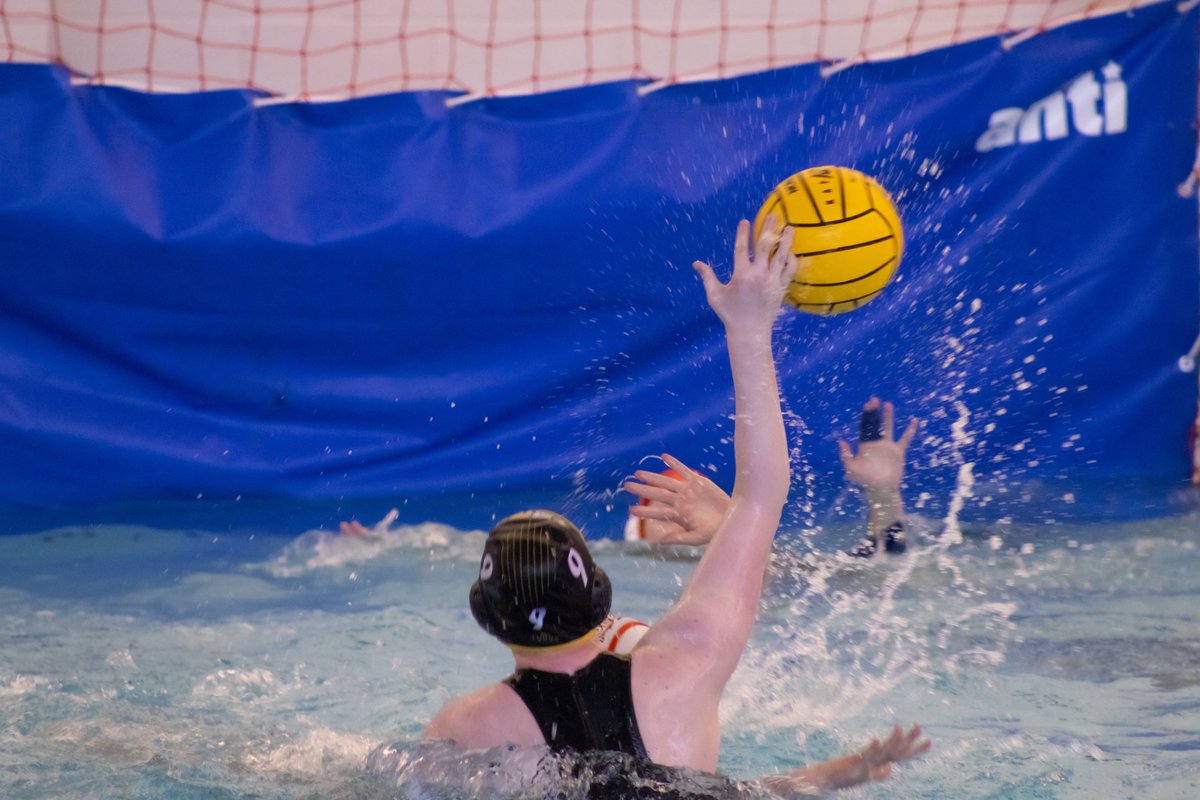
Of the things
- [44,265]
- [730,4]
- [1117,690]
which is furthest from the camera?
[730,4]

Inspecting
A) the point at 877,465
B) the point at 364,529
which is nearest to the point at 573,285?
the point at 364,529

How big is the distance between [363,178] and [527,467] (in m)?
1.58

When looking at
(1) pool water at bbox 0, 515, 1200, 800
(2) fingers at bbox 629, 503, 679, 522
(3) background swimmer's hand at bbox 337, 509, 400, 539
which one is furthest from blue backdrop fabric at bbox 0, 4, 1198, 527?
(2) fingers at bbox 629, 503, 679, 522

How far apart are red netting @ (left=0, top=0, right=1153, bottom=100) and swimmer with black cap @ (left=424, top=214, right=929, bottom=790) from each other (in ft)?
16.0

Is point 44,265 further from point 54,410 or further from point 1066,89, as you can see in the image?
point 1066,89

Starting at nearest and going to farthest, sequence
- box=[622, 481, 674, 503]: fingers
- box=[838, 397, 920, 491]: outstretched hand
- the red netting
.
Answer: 1. box=[622, 481, 674, 503]: fingers
2. box=[838, 397, 920, 491]: outstretched hand
3. the red netting

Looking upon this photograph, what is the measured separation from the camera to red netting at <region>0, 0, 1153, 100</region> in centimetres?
688

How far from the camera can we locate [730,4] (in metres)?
7.11

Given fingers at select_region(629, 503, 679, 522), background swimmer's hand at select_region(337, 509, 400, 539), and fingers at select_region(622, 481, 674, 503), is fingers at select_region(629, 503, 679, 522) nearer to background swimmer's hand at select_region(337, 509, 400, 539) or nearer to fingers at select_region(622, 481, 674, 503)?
fingers at select_region(622, 481, 674, 503)

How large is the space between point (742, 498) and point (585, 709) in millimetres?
444

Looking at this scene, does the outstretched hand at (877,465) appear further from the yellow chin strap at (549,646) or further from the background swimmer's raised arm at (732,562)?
the yellow chin strap at (549,646)

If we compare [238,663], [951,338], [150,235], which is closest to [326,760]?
[238,663]

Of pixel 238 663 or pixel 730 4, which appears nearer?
pixel 238 663

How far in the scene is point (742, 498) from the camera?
2227 mm
